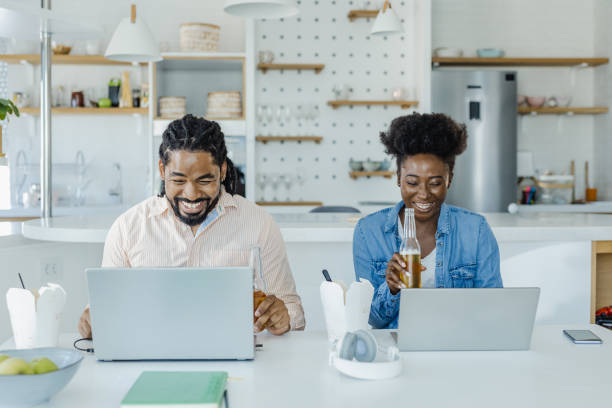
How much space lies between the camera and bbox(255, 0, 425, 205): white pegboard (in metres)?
5.41

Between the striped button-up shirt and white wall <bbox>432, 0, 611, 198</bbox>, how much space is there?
4328 mm

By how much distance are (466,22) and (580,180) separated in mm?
1771

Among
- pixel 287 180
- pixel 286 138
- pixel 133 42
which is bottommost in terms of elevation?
pixel 287 180

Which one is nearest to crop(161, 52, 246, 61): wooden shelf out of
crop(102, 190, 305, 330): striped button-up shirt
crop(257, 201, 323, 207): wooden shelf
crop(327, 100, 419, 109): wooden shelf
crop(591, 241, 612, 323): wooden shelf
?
crop(327, 100, 419, 109): wooden shelf

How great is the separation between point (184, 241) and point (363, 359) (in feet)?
2.62

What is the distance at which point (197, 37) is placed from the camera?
4945 millimetres

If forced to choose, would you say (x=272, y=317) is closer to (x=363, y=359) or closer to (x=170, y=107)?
(x=363, y=359)

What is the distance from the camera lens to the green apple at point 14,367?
1076mm

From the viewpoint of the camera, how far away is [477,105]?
16.9 feet

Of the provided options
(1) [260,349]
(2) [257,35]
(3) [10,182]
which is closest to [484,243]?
(1) [260,349]

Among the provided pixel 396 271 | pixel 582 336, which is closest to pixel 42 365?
pixel 396 271

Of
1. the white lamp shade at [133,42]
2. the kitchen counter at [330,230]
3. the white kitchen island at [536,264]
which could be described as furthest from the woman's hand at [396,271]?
the white lamp shade at [133,42]

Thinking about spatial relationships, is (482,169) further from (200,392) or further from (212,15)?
(200,392)

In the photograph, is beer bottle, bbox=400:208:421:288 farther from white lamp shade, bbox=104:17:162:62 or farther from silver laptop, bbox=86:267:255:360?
white lamp shade, bbox=104:17:162:62
